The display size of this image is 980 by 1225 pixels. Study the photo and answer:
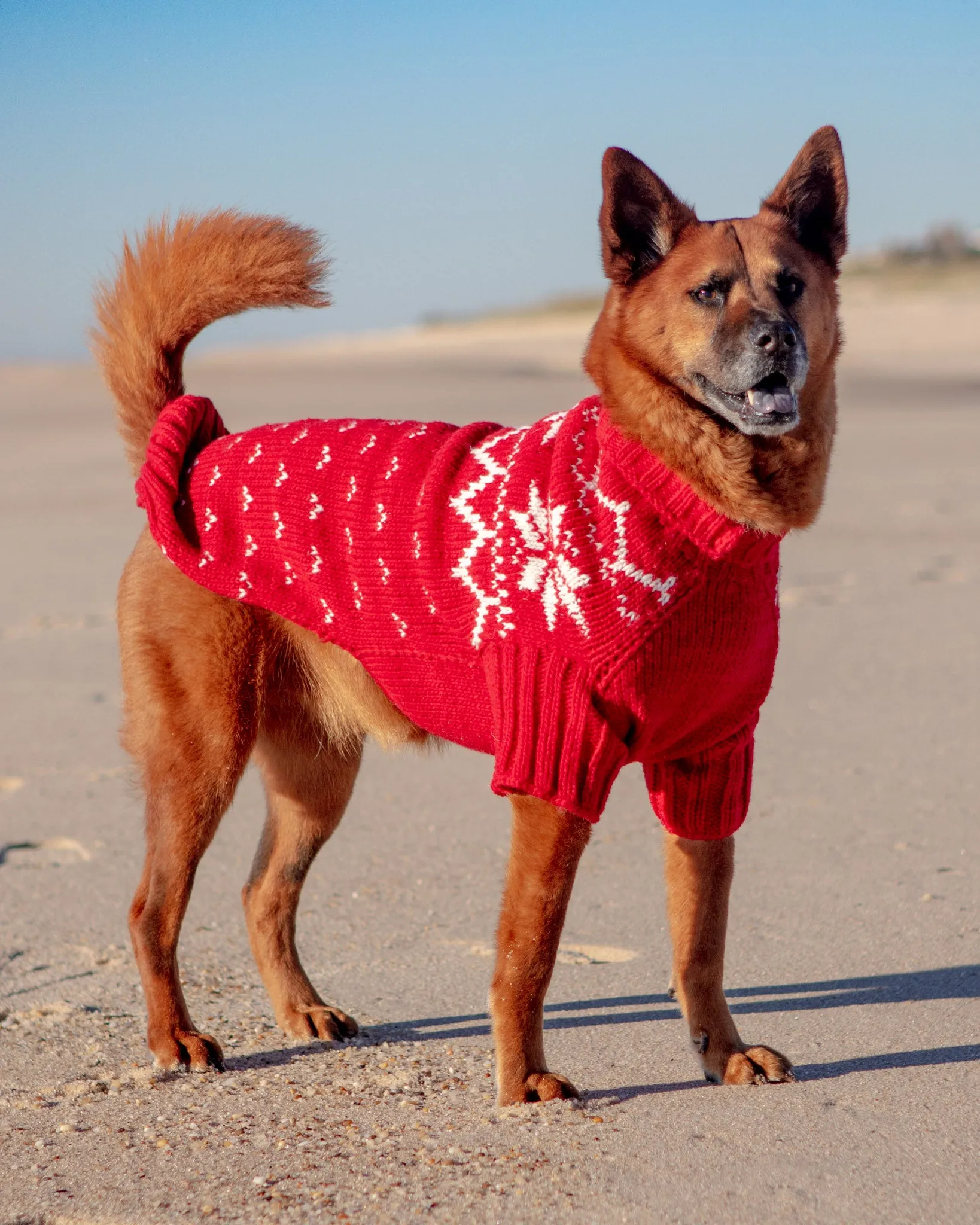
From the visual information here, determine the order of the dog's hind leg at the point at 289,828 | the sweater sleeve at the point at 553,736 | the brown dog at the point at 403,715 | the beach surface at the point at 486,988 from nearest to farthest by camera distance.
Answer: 1. the beach surface at the point at 486,988
2. the sweater sleeve at the point at 553,736
3. the brown dog at the point at 403,715
4. the dog's hind leg at the point at 289,828

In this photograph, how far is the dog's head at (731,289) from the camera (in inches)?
108

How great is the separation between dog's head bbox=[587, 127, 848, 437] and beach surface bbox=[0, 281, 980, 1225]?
1361 millimetres

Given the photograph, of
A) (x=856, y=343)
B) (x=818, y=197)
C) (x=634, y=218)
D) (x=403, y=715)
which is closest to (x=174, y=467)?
(x=403, y=715)

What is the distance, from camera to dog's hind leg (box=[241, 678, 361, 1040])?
3342 millimetres

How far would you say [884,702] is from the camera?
5496 millimetres

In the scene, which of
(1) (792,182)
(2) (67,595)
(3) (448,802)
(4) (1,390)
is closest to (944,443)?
(2) (67,595)

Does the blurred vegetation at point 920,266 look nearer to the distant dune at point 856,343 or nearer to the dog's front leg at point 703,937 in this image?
the distant dune at point 856,343

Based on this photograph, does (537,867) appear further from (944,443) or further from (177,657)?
(944,443)

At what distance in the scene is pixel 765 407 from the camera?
272 centimetres

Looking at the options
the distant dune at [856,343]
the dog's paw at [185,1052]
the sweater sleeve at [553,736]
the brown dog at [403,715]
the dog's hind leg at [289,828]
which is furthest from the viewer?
the distant dune at [856,343]

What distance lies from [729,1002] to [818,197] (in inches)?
73.2

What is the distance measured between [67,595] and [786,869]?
201 inches

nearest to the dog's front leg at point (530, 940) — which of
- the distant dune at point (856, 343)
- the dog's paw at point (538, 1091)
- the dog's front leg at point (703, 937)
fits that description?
the dog's paw at point (538, 1091)

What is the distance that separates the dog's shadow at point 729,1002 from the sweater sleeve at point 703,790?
579mm
